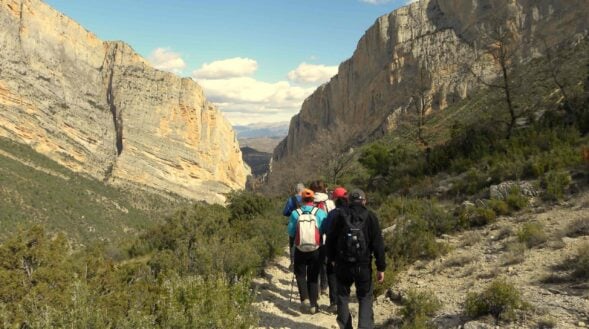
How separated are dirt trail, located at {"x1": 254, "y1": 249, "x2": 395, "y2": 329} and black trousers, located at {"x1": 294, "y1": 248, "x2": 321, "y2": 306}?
0.98 ft

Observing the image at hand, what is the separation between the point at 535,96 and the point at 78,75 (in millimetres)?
106382

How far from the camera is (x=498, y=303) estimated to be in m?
4.44

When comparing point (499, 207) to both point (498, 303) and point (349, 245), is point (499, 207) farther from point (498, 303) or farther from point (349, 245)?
point (349, 245)

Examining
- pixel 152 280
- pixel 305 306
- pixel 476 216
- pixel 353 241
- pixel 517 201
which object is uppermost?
pixel 517 201

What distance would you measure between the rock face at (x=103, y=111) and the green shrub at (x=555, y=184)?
84917 mm

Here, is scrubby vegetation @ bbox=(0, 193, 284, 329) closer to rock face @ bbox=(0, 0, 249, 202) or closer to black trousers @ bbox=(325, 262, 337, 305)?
black trousers @ bbox=(325, 262, 337, 305)

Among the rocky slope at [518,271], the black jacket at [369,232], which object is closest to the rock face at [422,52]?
the rocky slope at [518,271]

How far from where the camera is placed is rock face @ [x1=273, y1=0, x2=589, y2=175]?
61.0 meters

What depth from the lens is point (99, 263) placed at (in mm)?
7219

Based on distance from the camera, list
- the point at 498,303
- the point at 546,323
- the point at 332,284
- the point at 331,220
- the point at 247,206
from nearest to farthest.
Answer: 1. the point at 546,323
2. the point at 498,303
3. the point at 331,220
4. the point at 332,284
5. the point at 247,206

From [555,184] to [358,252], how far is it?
597 cm

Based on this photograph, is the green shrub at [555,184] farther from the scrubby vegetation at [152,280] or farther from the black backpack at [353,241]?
the scrubby vegetation at [152,280]

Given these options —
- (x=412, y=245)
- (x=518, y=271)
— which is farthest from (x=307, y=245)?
(x=518, y=271)

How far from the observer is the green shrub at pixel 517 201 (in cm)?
820
